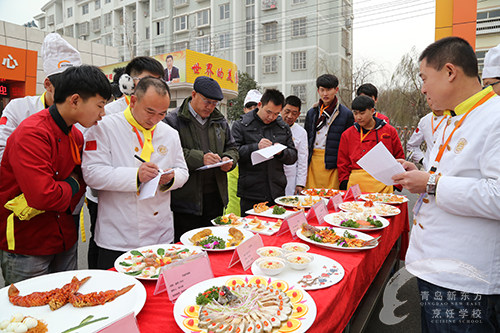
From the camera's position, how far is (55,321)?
977 mm

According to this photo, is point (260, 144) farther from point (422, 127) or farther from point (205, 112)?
point (422, 127)

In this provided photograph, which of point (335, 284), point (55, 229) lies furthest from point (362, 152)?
point (55, 229)

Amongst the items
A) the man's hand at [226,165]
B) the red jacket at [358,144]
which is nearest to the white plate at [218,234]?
the man's hand at [226,165]

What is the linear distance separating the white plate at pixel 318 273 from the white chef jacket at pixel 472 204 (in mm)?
403

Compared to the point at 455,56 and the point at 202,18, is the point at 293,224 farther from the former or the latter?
the point at 202,18

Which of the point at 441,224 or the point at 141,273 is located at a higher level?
the point at 441,224

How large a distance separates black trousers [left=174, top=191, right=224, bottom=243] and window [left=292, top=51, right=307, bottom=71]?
2128cm

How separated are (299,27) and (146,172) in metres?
23.6

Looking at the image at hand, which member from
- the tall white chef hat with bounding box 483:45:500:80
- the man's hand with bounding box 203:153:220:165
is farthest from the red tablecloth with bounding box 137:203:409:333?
the tall white chef hat with bounding box 483:45:500:80

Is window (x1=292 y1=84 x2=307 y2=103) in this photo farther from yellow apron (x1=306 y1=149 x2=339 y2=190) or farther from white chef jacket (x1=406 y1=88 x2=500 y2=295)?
white chef jacket (x1=406 y1=88 x2=500 y2=295)

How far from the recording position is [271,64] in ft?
77.5

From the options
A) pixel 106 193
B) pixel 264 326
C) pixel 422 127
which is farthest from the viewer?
pixel 422 127

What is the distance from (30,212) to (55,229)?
17cm

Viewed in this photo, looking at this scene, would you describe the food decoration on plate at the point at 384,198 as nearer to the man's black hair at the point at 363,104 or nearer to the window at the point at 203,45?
the man's black hair at the point at 363,104
